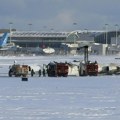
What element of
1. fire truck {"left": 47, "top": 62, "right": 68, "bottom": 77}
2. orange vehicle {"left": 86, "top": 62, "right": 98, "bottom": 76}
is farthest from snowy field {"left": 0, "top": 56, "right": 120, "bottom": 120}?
orange vehicle {"left": 86, "top": 62, "right": 98, "bottom": 76}

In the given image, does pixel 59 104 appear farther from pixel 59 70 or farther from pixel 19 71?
pixel 59 70

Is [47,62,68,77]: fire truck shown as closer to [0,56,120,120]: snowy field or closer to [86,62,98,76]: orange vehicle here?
[86,62,98,76]: orange vehicle

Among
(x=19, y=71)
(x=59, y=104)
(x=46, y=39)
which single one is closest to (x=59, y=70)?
(x=19, y=71)

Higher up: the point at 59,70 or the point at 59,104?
the point at 59,70

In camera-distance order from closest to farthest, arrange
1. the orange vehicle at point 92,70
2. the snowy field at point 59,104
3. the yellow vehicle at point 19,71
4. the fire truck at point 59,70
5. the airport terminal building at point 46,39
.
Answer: the snowy field at point 59,104 < the yellow vehicle at point 19,71 < the fire truck at point 59,70 < the orange vehicle at point 92,70 < the airport terminal building at point 46,39

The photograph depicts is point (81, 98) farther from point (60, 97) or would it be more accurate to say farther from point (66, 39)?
point (66, 39)

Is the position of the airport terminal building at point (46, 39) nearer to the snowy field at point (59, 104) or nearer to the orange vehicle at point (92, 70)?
the orange vehicle at point (92, 70)

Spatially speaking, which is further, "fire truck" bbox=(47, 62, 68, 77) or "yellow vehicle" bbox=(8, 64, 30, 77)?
"fire truck" bbox=(47, 62, 68, 77)

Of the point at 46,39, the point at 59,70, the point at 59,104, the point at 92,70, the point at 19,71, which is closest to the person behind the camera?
the point at 59,104

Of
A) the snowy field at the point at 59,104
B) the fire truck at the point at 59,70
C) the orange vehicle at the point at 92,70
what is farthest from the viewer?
the orange vehicle at the point at 92,70

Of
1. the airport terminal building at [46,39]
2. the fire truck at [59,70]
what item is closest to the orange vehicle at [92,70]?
the fire truck at [59,70]

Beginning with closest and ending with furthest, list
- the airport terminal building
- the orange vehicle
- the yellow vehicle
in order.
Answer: the yellow vehicle < the orange vehicle < the airport terminal building

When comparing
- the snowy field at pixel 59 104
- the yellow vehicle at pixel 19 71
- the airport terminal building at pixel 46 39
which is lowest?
the snowy field at pixel 59 104

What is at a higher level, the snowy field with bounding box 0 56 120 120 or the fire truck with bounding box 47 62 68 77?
the fire truck with bounding box 47 62 68 77
